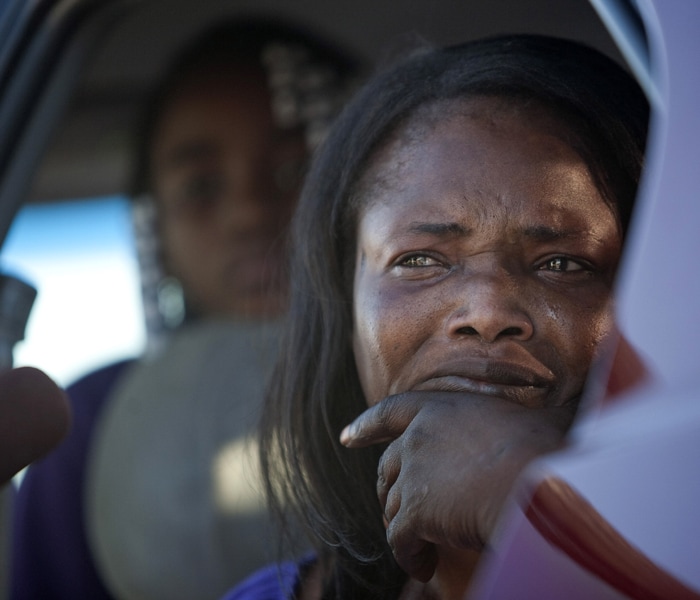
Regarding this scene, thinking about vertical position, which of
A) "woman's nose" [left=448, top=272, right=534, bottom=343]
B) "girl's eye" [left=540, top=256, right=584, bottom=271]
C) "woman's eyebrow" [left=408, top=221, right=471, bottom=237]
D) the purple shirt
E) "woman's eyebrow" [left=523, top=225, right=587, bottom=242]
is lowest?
the purple shirt

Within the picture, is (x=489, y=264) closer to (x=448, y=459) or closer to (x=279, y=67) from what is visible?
(x=448, y=459)

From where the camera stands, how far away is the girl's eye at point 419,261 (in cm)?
134

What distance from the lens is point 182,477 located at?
8.74 feet

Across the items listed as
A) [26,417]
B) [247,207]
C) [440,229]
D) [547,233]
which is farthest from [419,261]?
[247,207]

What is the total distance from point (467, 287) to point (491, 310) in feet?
0.25

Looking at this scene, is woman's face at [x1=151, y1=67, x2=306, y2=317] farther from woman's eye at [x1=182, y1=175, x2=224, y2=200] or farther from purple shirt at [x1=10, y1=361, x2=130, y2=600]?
purple shirt at [x1=10, y1=361, x2=130, y2=600]

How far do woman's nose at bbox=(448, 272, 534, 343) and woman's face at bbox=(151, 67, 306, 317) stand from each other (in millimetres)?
1727

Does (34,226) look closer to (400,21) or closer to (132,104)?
(132,104)

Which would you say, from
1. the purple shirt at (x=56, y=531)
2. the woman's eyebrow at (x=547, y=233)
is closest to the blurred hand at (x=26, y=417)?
the woman's eyebrow at (x=547, y=233)

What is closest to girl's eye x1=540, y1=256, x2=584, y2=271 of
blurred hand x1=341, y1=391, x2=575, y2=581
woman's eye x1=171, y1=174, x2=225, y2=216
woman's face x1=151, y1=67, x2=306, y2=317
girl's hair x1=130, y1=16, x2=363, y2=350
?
blurred hand x1=341, y1=391, x2=575, y2=581

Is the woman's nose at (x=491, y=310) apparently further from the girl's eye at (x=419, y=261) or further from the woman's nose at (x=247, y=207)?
the woman's nose at (x=247, y=207)

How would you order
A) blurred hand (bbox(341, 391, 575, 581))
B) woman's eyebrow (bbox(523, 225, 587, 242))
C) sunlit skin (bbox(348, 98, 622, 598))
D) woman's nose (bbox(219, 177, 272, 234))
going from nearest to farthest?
1. blurred hand (bbox(341, 391, 575, 581))
2. sunlit skin (bbox(348, 98, 622, 598))
3. woman's eyebrow (bbox(523, 225, 587, 242))
4. woman's nose (bbox(219, 177, 272, 234))

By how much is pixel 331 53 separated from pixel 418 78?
5.49 ft

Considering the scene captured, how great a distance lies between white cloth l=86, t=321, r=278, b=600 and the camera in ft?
8.50
